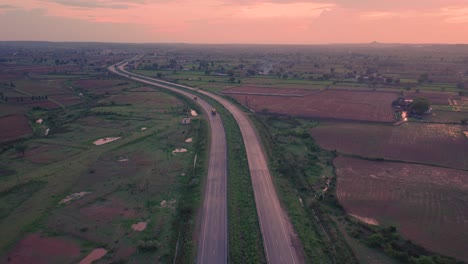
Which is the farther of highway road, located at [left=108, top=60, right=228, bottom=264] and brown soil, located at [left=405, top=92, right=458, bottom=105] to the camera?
brown soil, located at [left=405, top=92, right=458, bottom=105]

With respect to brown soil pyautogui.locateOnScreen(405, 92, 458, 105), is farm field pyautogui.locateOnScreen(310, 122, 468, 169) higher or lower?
lower

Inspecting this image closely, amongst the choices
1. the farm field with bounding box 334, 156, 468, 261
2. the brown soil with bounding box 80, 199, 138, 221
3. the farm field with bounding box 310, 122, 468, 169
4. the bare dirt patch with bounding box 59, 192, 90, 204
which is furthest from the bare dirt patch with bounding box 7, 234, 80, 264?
the farm field with bounding box 310, 122, 468, 169

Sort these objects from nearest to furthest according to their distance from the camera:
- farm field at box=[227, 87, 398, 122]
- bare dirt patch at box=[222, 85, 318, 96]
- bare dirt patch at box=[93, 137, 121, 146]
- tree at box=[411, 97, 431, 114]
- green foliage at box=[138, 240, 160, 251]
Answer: green foliage at box=[138, 240, 160, 251] < bare dirt patch at box=[93, 137, 121, 146] < tree at box=[411, 97, 431, 114] < farm field at box=[227, 87, 398, 122] < bare dirt patch at box=[222, 85, 318, 96]

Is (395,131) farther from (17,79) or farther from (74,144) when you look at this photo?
(17,79)

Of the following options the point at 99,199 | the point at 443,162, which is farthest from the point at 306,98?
the point at 99,199

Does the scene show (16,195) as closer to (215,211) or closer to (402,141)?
(215,211)

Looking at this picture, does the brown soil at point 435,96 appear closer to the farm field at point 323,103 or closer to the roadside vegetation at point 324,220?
the farm field at point 323,103

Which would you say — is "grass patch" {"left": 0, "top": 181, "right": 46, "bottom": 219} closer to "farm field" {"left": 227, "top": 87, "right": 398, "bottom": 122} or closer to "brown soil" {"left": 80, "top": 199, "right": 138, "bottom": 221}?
"brown soil" {"left": 80, "top": 199, "right": 138, "bottom": 221}
